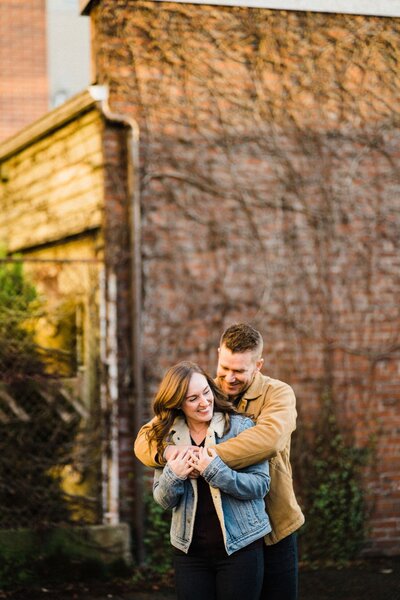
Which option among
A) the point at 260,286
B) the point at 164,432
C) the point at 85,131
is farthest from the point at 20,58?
the point at 164,432

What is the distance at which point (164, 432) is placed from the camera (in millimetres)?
3672

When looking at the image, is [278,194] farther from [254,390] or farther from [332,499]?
[254,390]

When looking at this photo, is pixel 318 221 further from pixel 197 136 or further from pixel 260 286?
pixel 197 136

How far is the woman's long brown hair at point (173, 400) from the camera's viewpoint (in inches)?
141

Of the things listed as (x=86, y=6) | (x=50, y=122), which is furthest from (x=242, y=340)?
(x=50, y=122)

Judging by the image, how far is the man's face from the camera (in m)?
3.81

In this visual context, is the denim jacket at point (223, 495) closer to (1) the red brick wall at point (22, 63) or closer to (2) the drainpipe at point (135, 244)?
(2) the drainpipe at point (135, 244)

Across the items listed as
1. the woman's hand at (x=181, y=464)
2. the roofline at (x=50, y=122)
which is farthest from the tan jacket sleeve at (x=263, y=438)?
the roofline at (x=50, y=122)

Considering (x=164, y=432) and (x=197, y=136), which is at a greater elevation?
(x=197, y=136)

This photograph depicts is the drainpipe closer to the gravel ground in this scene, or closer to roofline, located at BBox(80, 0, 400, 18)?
the gravel ground

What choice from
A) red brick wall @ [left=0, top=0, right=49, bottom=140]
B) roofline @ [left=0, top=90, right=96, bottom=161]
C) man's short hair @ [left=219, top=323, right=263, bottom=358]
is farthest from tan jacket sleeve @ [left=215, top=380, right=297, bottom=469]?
red brick wall @ [left=0, top=0, right=49, bottom=140]

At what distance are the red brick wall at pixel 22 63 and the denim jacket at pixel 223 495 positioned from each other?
10970 millimetres

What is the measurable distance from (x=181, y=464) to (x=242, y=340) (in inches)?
23.3

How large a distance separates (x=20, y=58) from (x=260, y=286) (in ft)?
27.0
